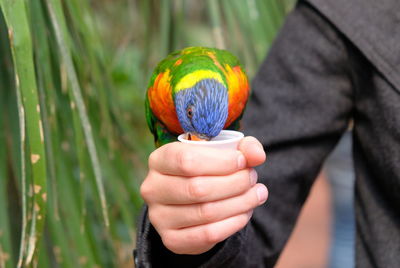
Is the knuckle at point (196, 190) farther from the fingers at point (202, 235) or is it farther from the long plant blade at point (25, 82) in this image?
the long plant blade at point (25, 82)

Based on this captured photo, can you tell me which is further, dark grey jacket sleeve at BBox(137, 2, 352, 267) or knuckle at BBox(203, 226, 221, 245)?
dark grey jacket sleeve at BBox(137, 2, 352, 267)

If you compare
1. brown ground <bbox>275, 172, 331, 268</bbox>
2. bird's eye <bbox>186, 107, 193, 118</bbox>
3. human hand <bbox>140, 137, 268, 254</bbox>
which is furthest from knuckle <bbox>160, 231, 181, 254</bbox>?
brown ground <bbox>275, 172, 331, 268</bbox>

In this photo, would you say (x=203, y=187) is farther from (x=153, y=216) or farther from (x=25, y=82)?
(x=25, y=82)

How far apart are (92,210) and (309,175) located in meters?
0.53

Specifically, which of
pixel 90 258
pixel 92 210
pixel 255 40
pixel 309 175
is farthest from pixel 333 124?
pixel 92 210

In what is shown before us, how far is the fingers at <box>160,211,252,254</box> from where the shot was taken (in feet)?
1.67

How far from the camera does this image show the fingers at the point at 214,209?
506 millimetres

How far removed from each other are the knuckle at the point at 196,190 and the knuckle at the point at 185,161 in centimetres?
1

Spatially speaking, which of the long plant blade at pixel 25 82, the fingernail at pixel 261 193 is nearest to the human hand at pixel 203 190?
the fingernail at pixel 261 193

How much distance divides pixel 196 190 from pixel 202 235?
5 cm

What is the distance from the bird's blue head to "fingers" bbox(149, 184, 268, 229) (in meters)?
0.23

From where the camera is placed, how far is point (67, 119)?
33.6 inches

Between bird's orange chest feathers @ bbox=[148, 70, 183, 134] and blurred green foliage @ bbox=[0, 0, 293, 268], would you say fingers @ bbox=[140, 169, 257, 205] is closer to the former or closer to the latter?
blurred green foliage @ bbox=[0, 0, 293, 268]

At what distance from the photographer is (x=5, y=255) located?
0.72 m
